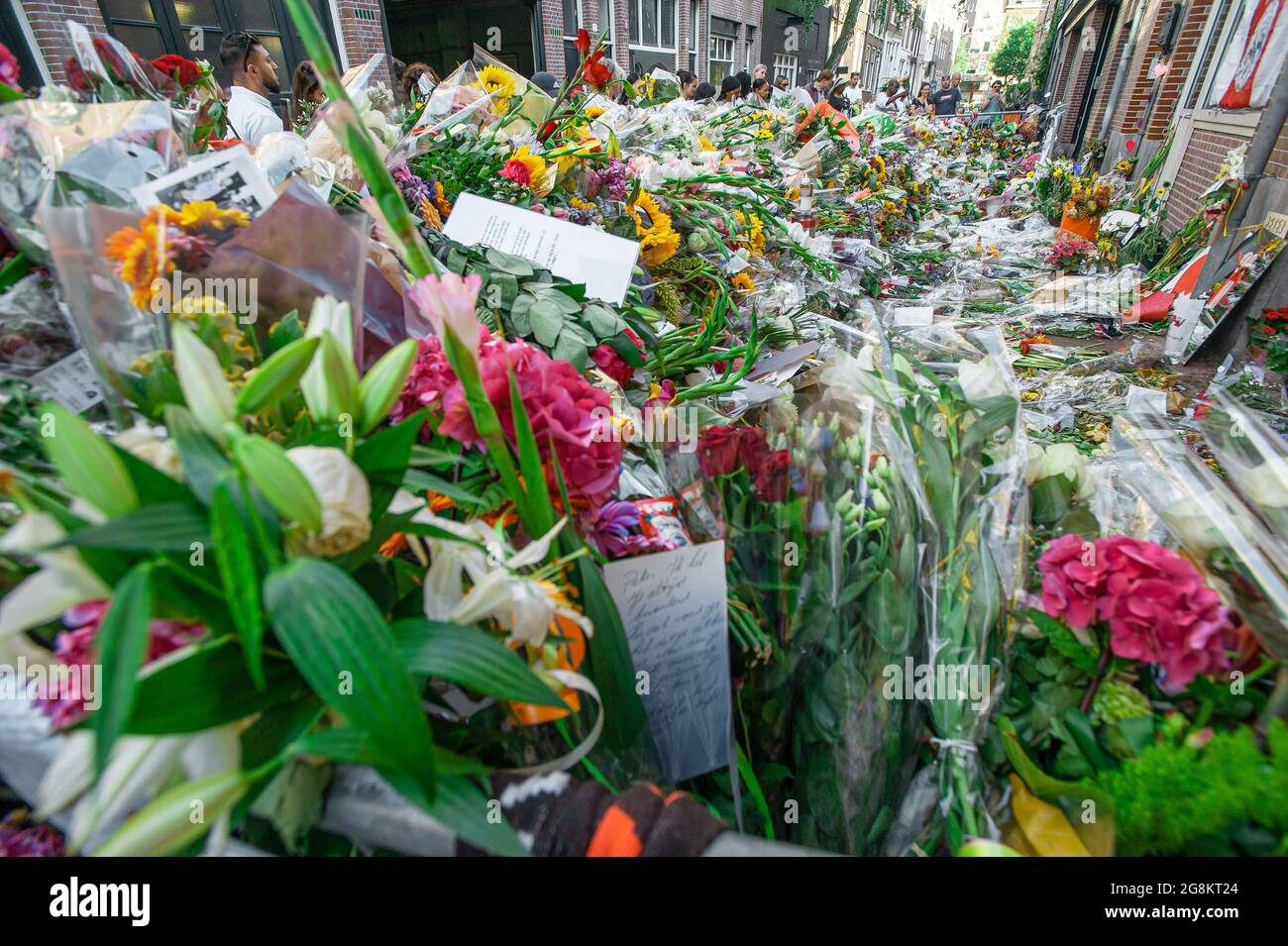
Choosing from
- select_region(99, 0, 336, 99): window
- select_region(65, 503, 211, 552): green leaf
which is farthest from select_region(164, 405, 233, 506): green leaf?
select_region(99, 0, 336, 99): window

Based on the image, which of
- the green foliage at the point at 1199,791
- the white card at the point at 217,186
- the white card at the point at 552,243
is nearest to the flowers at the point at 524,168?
the white card at the point at 552,243

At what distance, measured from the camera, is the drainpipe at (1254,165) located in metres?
4.25

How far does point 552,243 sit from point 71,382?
1.02m

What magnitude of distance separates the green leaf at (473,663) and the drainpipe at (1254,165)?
5688mm

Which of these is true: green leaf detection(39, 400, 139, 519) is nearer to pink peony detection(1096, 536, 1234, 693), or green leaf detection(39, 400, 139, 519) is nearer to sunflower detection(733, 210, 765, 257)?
pink peony detection(1096, 536, 1234, 693)

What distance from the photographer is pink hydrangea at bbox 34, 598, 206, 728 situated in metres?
0.46

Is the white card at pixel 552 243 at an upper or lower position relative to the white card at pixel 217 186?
lower

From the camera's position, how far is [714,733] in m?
0.83

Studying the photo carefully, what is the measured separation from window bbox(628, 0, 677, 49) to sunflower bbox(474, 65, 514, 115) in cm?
1448

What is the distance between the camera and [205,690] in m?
0.45

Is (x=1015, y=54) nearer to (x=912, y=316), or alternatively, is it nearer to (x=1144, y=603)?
(x=912, y=316)

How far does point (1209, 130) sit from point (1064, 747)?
7.59 m

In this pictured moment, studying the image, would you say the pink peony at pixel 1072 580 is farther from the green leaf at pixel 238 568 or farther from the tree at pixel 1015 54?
the tree at pixel 1015 54

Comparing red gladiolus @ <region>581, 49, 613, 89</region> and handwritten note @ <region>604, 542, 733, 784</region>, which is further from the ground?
red gladiolus @ <region>581, 49, 613, 89</region>
